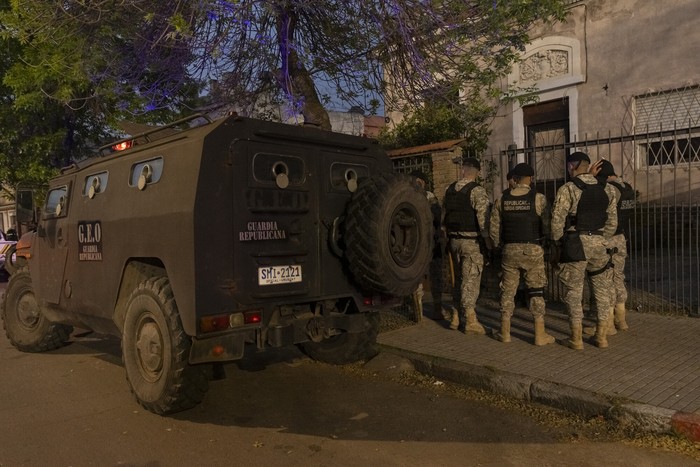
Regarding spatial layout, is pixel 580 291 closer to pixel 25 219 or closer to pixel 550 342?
pixel 550 342

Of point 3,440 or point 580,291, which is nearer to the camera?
point 3,440

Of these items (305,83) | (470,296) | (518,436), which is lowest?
(518,436)

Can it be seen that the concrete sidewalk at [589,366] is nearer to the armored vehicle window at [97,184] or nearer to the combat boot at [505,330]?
the combat boot at [505,330]

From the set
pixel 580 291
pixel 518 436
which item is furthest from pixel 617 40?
pixel 518 436

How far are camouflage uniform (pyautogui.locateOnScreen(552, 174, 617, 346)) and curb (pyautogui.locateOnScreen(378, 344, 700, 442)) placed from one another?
1208mm

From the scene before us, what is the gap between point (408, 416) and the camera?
4383 millimetres

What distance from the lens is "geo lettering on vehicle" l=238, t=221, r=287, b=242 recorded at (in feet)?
13.5

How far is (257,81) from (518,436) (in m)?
6.53

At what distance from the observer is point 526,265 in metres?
5.75

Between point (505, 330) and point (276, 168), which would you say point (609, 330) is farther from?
point (276, 168)

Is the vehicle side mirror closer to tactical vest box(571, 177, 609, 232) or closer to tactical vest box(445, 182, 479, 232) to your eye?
tactical vest box(445, 182, 479, 232)

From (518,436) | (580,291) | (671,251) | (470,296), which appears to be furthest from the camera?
(671,251)

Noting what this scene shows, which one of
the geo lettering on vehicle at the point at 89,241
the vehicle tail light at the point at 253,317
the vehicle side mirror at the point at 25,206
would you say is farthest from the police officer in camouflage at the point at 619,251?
the vehicle side mirror at the point at 25,206

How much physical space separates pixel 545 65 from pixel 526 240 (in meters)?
9.55
